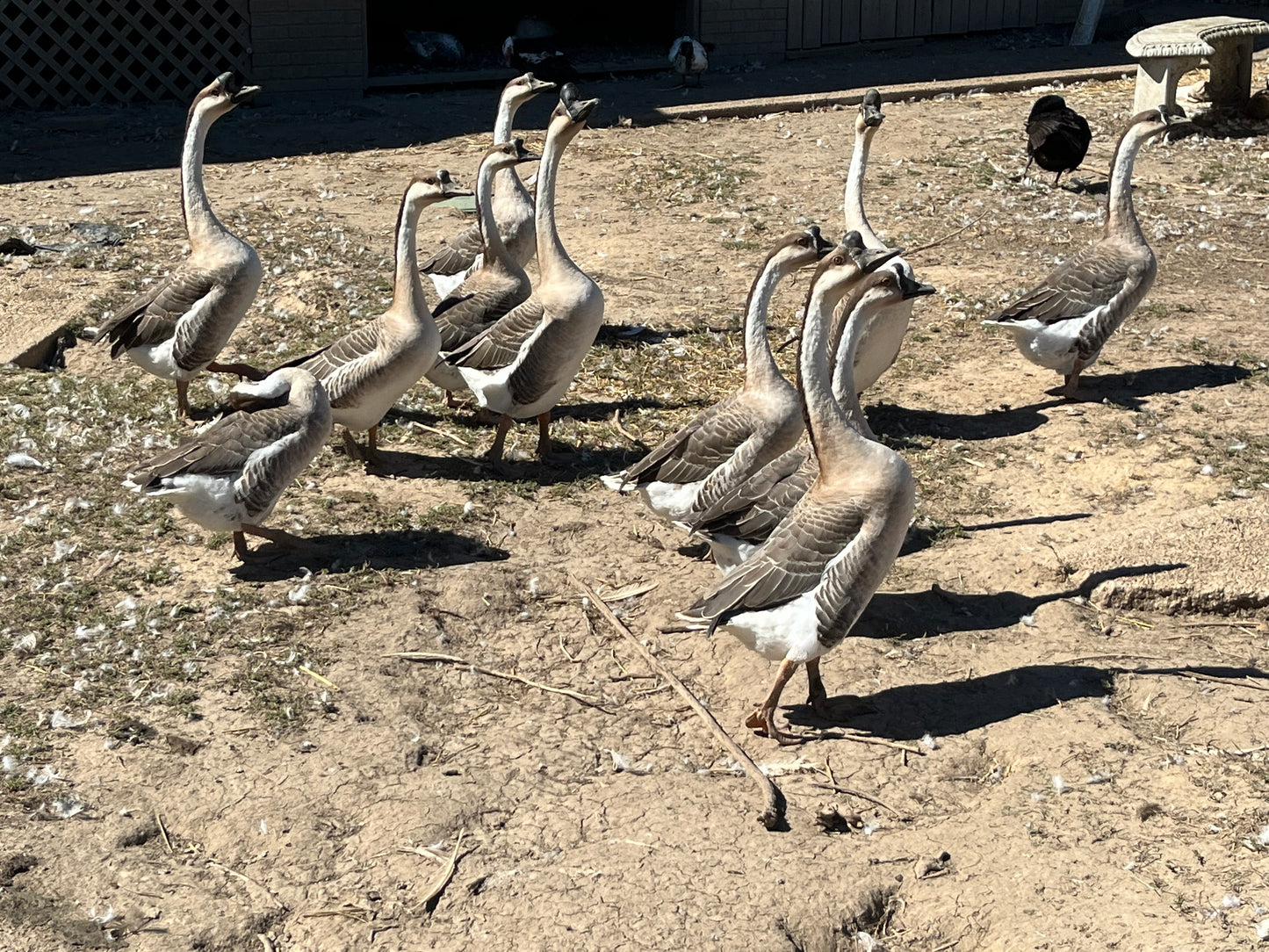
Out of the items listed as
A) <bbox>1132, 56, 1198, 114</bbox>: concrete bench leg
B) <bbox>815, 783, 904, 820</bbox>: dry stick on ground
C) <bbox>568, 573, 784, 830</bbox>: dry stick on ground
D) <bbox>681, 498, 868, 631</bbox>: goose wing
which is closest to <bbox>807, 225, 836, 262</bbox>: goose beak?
<bbox>681, 498, 868, 631</bbox>: goose wing

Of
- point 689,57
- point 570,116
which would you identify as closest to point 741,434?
point 570,116

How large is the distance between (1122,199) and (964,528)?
3.41 m

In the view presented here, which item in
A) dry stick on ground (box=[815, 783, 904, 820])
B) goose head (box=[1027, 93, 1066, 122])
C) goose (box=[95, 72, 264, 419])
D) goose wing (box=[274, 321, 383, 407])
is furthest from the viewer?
goose head (box=[1027, 93, 1066, 122])

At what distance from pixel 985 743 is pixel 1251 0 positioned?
2067cm

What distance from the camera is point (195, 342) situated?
8.53m

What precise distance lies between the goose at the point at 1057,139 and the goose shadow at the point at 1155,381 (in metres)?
4.20

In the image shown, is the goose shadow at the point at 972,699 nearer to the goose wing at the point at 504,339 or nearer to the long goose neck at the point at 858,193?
the goose wing at the point at 504,339

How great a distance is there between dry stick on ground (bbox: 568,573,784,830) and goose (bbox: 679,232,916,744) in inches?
7.2

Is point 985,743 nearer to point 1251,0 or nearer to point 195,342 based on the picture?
point 195,342

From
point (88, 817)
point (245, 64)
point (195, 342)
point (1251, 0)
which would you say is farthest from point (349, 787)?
point (1251, 0)

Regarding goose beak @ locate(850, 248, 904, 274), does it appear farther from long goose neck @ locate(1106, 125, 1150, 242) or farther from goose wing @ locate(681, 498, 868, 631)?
long goose neck @ locate(1106, 125, 1150, 242)

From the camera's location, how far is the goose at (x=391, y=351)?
7.71 meters

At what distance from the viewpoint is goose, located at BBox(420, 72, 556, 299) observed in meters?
9.94

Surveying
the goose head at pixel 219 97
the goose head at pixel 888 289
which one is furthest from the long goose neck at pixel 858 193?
the goose head at pixel 219 97
